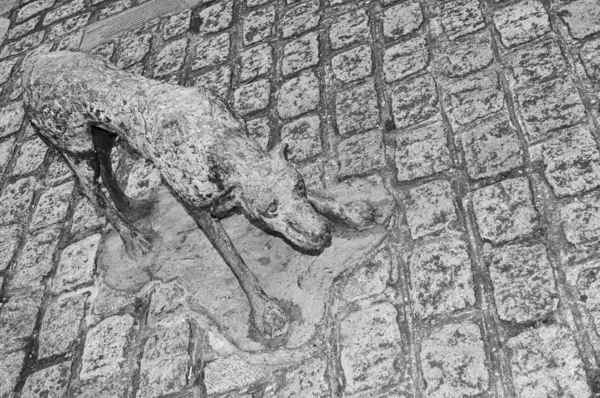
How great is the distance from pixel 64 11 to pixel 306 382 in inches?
217

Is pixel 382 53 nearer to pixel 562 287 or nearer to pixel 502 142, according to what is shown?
pixel 502 142

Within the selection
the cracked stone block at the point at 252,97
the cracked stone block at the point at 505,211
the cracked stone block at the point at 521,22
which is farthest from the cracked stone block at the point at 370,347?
the cracked stone block at the point at 521,22

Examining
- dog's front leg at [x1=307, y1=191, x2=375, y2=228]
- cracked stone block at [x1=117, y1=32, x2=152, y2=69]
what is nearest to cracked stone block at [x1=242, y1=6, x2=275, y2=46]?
cracked stone block at [x1=117, y1=32, x2=152, y2=69]

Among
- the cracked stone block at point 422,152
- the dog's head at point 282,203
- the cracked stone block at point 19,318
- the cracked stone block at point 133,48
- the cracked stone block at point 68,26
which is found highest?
the dog's head at point 282,203

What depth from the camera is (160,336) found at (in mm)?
4359

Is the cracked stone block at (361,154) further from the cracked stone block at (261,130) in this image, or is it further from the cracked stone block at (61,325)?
the cracked stone block at (61,325)

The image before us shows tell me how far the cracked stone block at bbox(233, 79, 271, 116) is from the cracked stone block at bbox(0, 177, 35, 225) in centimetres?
182

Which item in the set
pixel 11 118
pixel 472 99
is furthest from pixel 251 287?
pixel 11 118

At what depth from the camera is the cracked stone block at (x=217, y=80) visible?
5816 mm

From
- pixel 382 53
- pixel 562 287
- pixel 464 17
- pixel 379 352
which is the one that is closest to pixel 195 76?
pixel 382 53

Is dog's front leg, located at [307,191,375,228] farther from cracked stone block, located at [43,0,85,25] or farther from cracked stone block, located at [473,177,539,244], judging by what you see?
cracked stone block, located at [43,0,85,25]

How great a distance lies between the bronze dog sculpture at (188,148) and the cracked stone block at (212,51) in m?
1.79

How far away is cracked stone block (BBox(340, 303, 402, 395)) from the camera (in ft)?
12.1

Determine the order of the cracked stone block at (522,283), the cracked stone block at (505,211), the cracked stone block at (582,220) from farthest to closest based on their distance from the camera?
1. the cracked stone block at (505,211)
2. the cracked stone block at (582,220)
3. the cracked stone block at (522,283)
